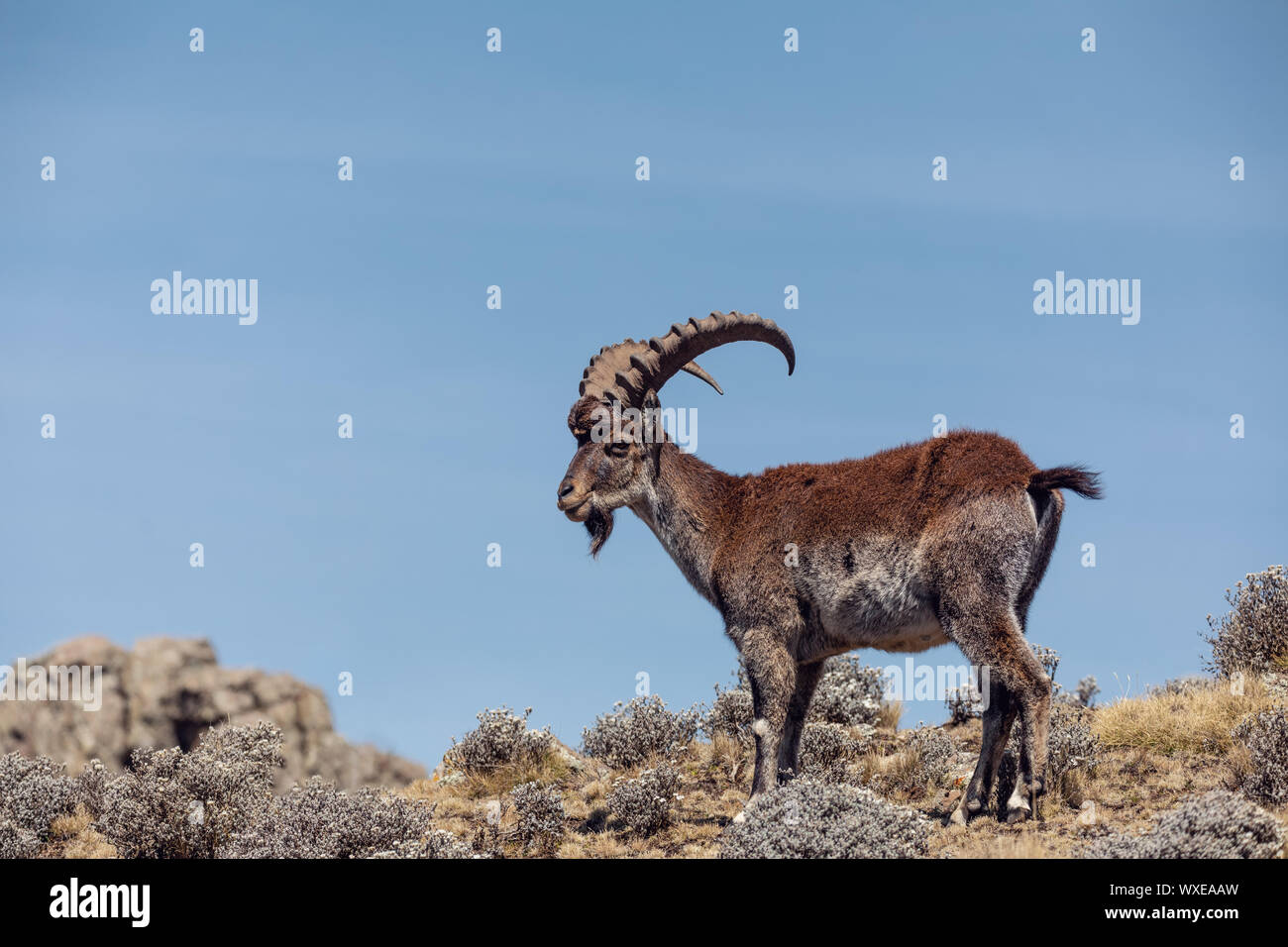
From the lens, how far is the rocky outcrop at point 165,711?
38.4 meters

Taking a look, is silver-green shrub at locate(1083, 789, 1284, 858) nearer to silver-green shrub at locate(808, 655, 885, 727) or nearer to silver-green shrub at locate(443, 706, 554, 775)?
silver-green shrub at locate(808, 655, 885, 727)

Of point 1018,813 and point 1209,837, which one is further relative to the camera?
point 1018,813

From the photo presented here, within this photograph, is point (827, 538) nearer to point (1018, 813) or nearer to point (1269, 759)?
point (1018, 813)

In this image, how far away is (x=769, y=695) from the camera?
12.0m

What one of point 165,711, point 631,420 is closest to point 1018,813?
point 631,420

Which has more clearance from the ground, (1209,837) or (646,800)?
(1209,837)

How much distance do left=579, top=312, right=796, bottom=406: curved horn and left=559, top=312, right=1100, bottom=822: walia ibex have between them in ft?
0.05

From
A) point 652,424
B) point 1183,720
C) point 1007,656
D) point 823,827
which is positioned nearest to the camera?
point 823,827

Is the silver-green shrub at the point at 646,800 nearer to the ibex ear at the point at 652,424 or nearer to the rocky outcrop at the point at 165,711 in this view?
the ibex ear at the point at 652,424

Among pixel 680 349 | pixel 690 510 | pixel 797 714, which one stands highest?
pixel 680 349

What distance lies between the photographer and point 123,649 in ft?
135

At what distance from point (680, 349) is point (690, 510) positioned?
1689 millimetres

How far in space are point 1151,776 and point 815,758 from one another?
3.66m
